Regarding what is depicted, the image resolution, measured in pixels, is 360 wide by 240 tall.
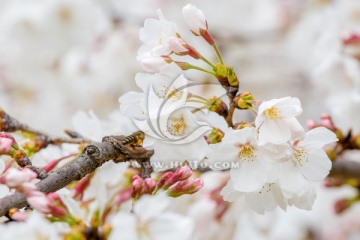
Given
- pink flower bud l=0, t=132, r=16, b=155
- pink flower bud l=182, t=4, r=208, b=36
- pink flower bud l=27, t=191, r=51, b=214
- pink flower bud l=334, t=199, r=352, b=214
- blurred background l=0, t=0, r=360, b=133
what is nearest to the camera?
pink flower bud l=27, t=191, r=51, b=214

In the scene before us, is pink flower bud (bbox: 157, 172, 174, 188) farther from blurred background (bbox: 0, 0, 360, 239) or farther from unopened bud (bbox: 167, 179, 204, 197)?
blurred background (bbox: 0, 0, 360, 239)

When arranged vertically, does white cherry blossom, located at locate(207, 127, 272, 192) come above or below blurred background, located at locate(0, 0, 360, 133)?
above

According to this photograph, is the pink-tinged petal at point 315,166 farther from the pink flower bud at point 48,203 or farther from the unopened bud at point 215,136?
the pink flower bud at point 48,203

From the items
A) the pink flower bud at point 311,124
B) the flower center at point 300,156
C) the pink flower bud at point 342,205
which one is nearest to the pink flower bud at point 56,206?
the flower center at point 300,156

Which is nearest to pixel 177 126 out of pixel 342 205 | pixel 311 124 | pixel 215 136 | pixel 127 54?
pixel 215 136

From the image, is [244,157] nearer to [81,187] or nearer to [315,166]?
[315,166]

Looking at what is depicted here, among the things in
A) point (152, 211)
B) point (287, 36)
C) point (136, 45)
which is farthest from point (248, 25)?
point (152, 211)

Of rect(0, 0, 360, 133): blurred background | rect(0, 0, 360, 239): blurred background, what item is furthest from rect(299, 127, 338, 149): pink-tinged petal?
rect(0, 0, 360, 133): blurred background
